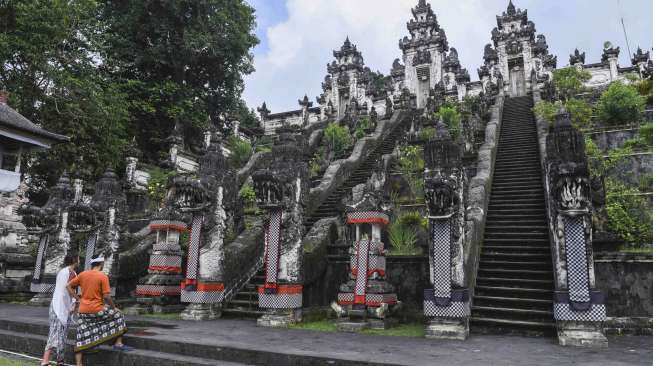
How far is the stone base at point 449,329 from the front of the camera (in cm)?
729

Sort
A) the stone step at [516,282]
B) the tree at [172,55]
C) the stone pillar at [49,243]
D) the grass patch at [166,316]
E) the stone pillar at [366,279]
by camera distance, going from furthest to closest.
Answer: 1. the tree at [172,55]
2. the stone pillar at [49,243]
3. the grass patch at [166,316]
4. the stone step at [516,282]
5. the stone pillar at [366,279]

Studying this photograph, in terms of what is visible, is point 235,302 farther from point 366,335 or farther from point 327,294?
point 366,335

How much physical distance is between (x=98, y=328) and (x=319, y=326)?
414 centimetres

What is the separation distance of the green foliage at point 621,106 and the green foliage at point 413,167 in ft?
23.3

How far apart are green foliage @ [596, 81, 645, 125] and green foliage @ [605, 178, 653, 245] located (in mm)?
6279

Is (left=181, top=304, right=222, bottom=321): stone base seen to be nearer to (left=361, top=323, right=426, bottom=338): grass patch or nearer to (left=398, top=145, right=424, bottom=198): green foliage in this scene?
(left=361, top=323, right=426, bottom=338): grass patch

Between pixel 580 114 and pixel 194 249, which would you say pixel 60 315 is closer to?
pixel 194 249

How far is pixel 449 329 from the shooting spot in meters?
7.36

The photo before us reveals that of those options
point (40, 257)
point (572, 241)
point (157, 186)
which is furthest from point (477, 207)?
point (157, 186)

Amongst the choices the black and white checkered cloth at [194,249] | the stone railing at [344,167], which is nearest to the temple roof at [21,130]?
the black and white checkered cloth at [194,249]

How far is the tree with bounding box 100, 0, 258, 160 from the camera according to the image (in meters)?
25.1

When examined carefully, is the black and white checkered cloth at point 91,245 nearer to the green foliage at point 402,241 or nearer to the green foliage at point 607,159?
the green foliage at point 402,241

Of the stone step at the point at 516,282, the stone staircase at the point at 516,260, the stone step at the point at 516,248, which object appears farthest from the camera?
the stone step at the point at 516,248

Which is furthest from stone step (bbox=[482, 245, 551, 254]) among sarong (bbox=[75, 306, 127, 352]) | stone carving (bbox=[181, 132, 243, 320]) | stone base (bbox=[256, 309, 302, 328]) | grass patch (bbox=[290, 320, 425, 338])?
sarong (bbox=[75, 306, 127, 352])
